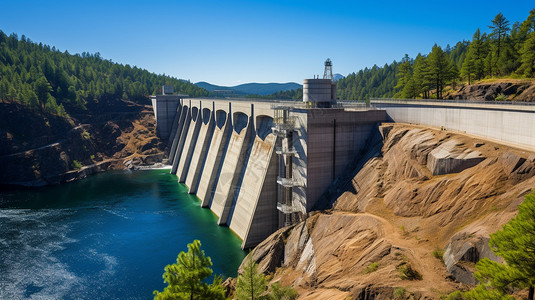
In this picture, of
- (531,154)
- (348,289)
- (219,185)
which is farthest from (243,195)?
(531,154)

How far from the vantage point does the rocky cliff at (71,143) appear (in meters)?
75.6

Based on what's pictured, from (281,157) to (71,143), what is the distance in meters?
68.0

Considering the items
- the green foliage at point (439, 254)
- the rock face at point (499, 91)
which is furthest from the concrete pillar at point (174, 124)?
the green foliage at point (439, 254)

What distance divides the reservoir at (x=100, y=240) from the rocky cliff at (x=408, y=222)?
35.4ft

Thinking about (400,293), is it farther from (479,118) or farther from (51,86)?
(51,86)

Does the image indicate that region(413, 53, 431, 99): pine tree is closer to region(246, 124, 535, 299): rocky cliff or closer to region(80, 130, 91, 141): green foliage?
region(246, 124, 535, 299): rocky cliff

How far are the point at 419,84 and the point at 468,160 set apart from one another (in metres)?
38.1

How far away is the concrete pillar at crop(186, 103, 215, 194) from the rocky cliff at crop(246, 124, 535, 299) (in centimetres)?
3259

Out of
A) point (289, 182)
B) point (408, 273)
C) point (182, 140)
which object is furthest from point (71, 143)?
point (408, 273)

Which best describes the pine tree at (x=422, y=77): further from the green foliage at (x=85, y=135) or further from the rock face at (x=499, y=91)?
the green foliage at (x=85, y=135)

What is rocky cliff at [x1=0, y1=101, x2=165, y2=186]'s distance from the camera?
75.6 meters

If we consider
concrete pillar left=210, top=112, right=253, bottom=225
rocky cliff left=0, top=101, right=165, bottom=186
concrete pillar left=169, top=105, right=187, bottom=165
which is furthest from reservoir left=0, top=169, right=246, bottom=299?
concrete pillar left=169, top=105, right=187, bottom=165

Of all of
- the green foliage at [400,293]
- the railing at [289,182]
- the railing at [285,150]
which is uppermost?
the railing at [285,150]

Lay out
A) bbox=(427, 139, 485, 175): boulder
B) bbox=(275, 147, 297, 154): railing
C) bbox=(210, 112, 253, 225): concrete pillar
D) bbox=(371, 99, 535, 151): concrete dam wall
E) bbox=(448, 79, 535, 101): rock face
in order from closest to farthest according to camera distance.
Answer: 1. bbox=(427, 139, 485, 175): boulder
2. bbox=(371, 99, 535, 151): concrete dam wall
3. bbox=(275, 147, 297, 154): railing
4. bbox=(448, 79, 535, 101): rock face
5. bbox=(210, 112, 253, 225): concrete pillar
